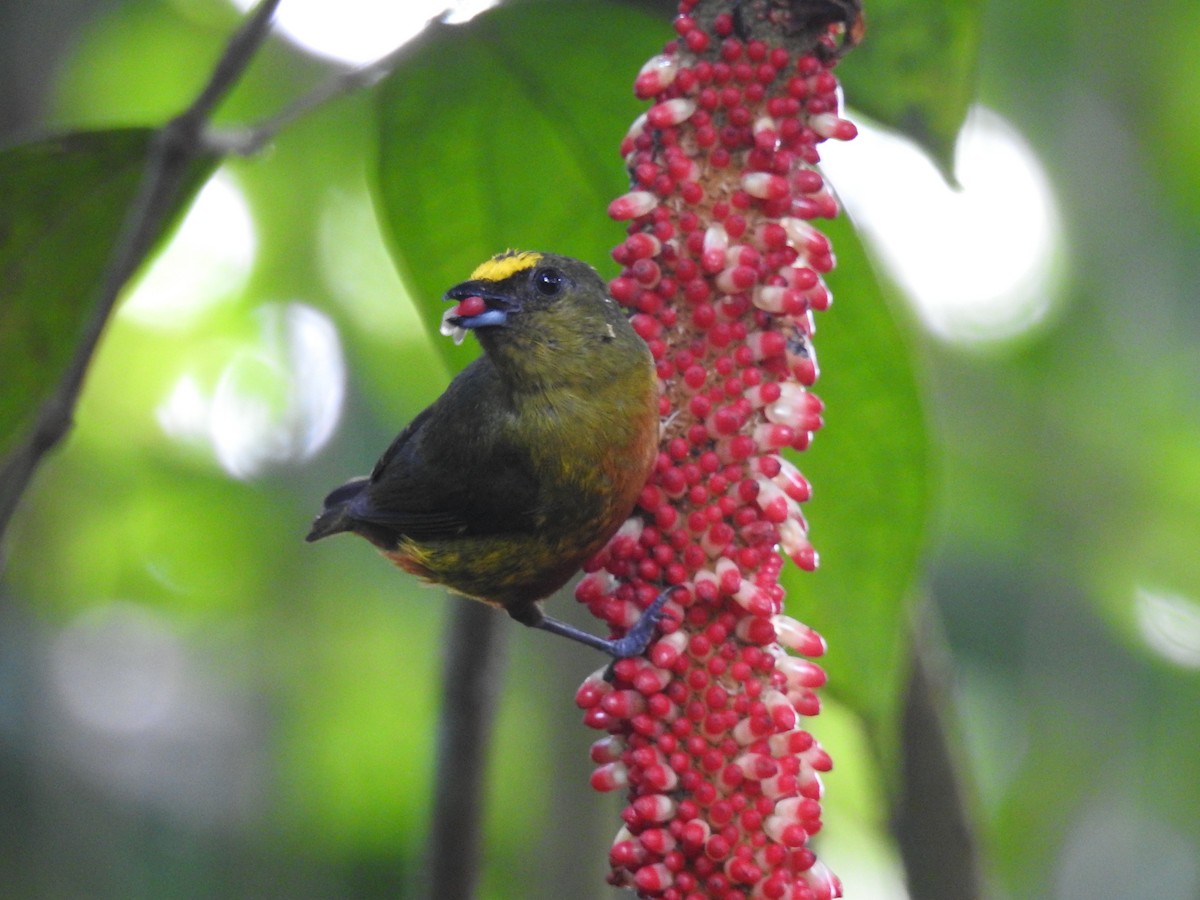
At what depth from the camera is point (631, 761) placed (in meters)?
1.56

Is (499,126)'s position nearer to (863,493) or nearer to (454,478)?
(454,478)

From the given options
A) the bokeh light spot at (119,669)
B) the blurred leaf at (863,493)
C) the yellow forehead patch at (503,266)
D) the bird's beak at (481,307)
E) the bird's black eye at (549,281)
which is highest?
the bokeh light spot at (119,669)

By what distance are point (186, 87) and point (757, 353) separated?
4205mm

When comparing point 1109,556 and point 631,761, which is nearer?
point 631,761

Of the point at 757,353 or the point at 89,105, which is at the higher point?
the point at 89,105

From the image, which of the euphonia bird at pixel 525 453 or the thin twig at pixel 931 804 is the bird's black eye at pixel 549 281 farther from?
the thin twig at pixel 931 804

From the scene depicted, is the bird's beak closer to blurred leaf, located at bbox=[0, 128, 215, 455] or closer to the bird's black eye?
the bird's black eye

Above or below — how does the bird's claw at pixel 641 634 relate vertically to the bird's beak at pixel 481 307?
below

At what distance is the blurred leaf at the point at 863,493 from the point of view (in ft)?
5.62

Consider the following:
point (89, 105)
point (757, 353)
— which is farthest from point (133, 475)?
point (757, 353)

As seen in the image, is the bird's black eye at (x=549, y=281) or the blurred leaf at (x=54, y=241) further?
the blurred leaf at (x=54, y=241)

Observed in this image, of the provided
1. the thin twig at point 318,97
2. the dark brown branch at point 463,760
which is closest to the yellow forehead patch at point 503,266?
the thin twig at point 318,97

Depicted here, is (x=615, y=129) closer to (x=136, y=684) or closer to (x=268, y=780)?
(x=268, y=780)

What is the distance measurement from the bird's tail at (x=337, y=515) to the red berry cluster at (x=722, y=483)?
0.70 meters
